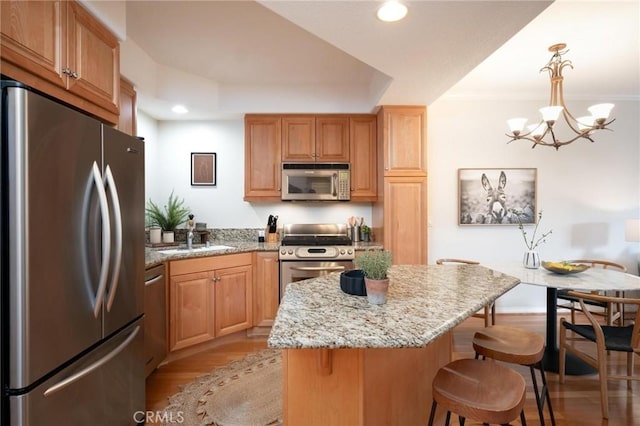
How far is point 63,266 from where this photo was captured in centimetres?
123

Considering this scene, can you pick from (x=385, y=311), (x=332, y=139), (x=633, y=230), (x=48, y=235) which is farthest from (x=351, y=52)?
(x=633, y=230)

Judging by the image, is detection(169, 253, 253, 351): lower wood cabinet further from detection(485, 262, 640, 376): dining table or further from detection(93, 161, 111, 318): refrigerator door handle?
detection(485, 262, 640, 376): dining table

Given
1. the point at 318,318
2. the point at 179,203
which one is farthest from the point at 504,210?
the point at 179,203

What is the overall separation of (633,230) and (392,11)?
380 cm

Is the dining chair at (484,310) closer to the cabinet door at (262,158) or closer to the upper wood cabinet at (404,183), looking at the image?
the upper wood cabinet at (404,183)

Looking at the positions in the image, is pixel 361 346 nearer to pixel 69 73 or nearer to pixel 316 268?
pixel 69 73

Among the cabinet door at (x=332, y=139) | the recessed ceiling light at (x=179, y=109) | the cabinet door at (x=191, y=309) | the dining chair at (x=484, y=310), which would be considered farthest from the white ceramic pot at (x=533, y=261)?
the recessed ceiling light at (x=179, y=109)

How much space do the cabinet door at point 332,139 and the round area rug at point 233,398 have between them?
2234mm

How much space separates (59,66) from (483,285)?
2.33 metres

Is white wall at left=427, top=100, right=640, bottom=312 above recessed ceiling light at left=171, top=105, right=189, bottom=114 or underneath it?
underneath

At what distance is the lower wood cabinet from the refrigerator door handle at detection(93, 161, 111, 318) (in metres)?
1.27

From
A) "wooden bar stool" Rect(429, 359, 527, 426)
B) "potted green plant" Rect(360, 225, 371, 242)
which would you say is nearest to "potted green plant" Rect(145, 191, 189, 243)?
"potted green plant" Rect(360, 225, 371, 242)

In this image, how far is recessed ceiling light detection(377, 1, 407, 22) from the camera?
1.58 metres

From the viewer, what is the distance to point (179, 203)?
375 cm
